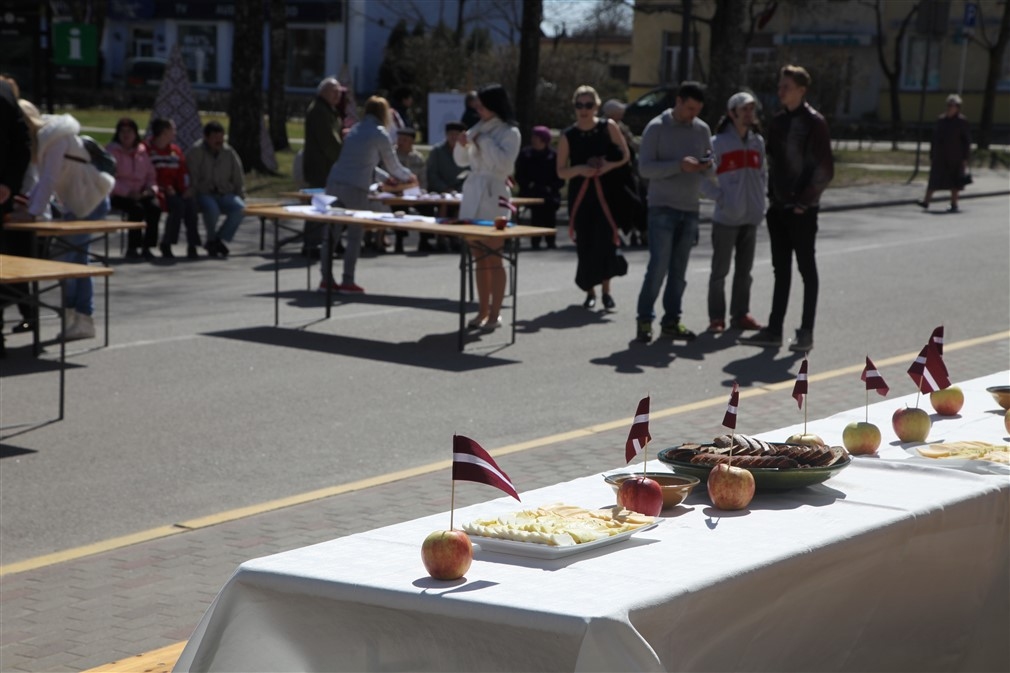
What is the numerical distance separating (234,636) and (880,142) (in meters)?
55.5

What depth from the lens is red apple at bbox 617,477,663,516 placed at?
385 centimetres

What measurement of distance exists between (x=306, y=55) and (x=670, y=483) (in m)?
72.6

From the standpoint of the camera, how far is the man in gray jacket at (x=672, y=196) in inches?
492

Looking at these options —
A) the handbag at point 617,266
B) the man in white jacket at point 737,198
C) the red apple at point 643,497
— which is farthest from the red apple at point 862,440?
the handbag at point 617,266

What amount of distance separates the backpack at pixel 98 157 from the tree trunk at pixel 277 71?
19.1m

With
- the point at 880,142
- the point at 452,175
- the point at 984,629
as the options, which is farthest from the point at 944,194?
the point at 984,629

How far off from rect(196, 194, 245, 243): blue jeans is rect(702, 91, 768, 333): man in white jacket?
801 cm

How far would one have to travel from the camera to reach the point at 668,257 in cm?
1270

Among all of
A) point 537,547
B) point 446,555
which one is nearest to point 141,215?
point 537,547

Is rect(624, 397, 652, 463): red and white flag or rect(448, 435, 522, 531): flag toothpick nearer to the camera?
rect(448, 435, 522, 531): flag toothpick

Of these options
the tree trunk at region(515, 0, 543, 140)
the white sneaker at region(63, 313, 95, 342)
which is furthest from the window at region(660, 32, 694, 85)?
the white sneaker at region(63, 313, 95, 342)

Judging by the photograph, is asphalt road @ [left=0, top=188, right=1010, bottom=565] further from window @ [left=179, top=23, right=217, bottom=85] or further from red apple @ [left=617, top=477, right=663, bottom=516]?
window @ [left=179, top=23, right=217, bottom=85]

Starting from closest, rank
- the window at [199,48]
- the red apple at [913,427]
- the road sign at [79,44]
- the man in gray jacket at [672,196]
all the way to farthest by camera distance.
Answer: the red apple at [913,427]
the man in gray jacket at [672,196]
the road sign at [79,44]
the window at [199,48]

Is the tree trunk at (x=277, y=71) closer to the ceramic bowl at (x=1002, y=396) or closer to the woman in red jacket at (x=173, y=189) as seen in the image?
the woman in red jacket at (x=173, y=189)
